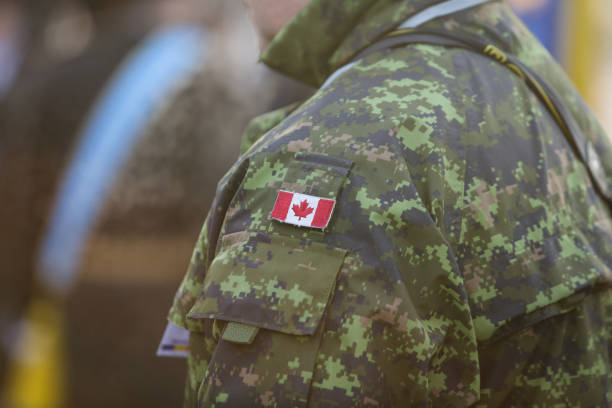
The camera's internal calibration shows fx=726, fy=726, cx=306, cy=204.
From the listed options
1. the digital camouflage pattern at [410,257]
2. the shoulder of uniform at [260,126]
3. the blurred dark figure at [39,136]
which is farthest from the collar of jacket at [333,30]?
the blurred dark figure at [39,136]

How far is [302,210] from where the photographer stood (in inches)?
44.4

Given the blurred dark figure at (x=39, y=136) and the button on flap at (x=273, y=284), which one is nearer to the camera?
the button on flap at (x=273, y=284)

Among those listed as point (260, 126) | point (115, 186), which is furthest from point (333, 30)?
point (115, 186)

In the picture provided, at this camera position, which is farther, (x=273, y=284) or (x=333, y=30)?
(x=333, y=30)

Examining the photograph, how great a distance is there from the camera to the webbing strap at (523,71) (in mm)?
1336

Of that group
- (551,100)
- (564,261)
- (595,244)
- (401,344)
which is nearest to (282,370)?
(401,344)

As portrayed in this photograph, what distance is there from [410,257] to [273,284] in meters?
0.21

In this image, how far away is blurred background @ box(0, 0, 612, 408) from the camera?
3.40 meters

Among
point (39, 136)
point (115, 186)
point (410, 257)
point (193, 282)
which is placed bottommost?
point (115, 186)

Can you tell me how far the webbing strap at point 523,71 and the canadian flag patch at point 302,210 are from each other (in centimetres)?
36

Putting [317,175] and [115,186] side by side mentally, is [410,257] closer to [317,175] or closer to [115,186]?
[317,175]

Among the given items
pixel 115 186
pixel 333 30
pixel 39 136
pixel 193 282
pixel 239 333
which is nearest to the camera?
pixel 239 333

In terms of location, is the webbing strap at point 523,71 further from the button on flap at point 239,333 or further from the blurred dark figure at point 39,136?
the blurred dark figure at point 39,136

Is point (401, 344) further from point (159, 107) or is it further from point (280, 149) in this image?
point (159, 107)
